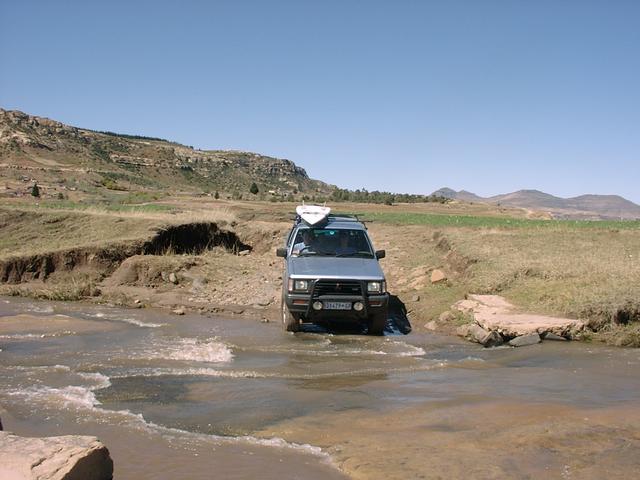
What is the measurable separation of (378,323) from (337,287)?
1072mm

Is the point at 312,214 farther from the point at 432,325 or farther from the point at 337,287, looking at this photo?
the point at 432,325

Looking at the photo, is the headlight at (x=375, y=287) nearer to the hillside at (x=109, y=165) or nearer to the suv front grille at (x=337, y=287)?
the suv front grille at (x=337, y=287)

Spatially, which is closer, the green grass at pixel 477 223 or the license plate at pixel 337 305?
the license plate at pixel 337 305

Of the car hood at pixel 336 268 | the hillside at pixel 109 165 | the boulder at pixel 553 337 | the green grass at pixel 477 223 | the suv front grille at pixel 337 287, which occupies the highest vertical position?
the hillside at pixel 109 165

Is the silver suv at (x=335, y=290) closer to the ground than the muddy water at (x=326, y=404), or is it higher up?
higher up

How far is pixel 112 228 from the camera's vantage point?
20.5 meters

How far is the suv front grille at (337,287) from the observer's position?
11.0 metres

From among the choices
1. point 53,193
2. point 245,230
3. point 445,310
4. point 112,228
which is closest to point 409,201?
point 53,193

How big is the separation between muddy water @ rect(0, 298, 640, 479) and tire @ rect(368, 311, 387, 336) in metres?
0.43

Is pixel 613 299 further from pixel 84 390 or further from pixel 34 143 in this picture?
pixel 34 143

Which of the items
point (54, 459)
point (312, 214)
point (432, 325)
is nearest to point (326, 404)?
point (54, 459)

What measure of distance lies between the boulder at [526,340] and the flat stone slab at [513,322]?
0.16 metres

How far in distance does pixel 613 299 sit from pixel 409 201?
2273 inches

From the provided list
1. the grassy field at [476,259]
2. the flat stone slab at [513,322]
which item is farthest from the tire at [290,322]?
the flat stone slab at [513,322]
